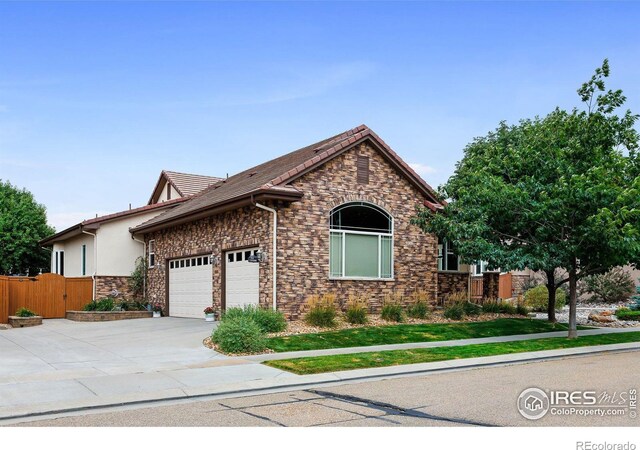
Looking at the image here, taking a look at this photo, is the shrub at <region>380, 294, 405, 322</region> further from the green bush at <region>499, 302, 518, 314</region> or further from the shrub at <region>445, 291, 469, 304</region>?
the green bush at <region>499, 302, 518, 314</region>

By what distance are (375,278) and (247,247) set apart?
4.24m

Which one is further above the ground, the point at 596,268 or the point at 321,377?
the point at 596,268

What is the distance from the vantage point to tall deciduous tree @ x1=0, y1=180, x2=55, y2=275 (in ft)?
137

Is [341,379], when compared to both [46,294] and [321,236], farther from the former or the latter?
[46,294]

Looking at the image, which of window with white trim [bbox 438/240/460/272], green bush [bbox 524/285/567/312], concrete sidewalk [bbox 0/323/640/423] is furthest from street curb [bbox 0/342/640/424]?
green bush [bbox 524/285/567/312]

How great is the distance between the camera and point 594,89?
63.6ft

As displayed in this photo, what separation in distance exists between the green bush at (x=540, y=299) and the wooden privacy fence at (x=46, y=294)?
19.5 metres

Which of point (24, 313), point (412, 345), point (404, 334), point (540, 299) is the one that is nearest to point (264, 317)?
point (404, 334)

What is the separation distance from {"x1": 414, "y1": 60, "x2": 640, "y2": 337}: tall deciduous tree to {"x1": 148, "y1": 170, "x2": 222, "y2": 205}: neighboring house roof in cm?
1810

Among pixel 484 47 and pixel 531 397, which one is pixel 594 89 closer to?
pixel 484 47

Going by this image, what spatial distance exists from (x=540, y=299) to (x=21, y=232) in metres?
29.7

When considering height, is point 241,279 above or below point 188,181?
below

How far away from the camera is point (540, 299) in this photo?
32.5 meters

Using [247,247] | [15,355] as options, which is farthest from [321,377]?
[247,247]
